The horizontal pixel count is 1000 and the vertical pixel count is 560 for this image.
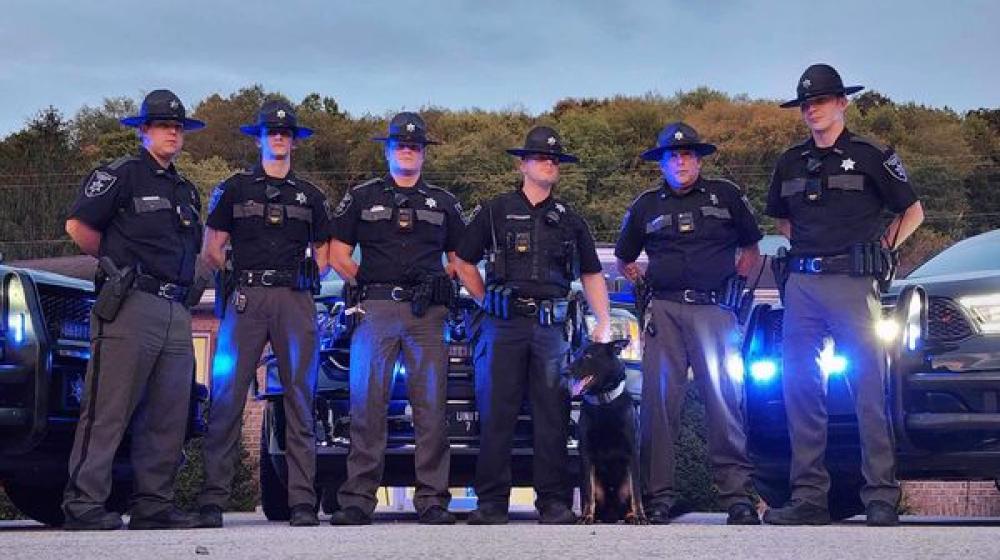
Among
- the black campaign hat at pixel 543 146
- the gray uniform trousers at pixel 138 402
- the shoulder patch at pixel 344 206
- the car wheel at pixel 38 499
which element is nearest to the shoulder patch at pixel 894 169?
the black campaign hat at pixel 543 146

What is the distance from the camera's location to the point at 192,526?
8031 millimetres

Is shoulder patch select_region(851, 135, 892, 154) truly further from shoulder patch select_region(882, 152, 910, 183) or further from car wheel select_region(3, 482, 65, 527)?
car wheel select_region(3, 482, 65, 527)

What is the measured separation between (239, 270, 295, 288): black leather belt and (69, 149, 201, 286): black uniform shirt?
366mm

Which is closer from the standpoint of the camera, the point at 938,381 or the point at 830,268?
the point at 938,381

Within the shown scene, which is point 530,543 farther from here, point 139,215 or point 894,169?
point 894,169

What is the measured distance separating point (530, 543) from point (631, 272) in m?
2.96

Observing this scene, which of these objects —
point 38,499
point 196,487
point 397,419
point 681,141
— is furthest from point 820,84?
point 196,487

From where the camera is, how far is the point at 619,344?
8508 mm

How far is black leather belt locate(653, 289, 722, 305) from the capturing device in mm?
8539

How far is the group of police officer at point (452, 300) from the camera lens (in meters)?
7.96

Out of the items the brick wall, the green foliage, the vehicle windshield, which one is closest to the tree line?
Answer: the brick wall

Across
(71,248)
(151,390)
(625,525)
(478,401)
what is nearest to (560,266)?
(478,401)

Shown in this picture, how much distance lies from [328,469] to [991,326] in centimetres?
358

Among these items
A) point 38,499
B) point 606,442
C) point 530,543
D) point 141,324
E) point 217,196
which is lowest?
point 38,499
